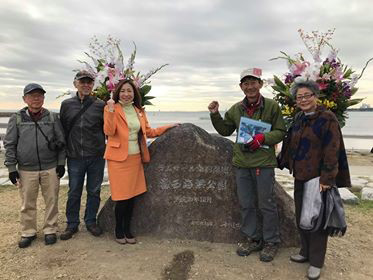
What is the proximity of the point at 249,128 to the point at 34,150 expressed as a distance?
2.52 m

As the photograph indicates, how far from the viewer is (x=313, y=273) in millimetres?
3549

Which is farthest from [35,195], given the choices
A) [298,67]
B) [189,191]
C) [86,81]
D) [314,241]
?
[298,67]

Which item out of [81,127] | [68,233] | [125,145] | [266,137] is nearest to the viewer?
[266,137]

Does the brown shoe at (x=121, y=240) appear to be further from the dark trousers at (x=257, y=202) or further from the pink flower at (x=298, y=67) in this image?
the pink flower at (x=298, y=67)

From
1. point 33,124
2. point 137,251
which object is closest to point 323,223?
point 137,251

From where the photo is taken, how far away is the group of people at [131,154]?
346 cm

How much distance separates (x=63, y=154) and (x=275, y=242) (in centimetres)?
276

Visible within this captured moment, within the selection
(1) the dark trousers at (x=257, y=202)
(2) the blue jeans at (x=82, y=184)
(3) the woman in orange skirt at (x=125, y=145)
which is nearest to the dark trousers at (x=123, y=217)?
(3) the woman in orange skirt at (x=125, y=145)

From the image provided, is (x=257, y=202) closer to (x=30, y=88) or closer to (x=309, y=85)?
(x=309, y=85)

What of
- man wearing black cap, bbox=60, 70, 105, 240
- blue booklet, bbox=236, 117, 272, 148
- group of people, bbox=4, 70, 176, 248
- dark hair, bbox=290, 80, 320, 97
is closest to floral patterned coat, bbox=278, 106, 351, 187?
dark hair, bbox=290, 80, 320, 97

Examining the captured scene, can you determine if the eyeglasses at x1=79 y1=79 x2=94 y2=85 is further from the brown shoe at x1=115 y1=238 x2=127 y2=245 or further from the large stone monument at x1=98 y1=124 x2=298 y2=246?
the brown shoe at x1=115 y1=238 x2=127 y2=245

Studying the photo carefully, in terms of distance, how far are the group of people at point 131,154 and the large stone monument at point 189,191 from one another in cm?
22

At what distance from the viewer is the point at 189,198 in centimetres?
443

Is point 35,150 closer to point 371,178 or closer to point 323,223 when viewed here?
point 323,223
